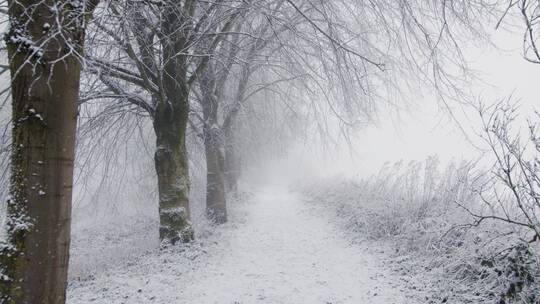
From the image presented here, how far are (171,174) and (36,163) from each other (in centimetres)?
400

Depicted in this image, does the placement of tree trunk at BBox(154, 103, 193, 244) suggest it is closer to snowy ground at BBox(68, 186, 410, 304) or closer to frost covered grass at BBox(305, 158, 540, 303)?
snowy ground at BBox(68, 186, 410, 304)

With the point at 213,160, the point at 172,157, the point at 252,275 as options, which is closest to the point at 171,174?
the point at 172,157

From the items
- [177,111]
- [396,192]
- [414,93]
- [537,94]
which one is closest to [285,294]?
[177,111]

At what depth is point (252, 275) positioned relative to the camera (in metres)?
5.16

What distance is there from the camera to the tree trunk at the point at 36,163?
2.66 meters

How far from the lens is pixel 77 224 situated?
1430cm

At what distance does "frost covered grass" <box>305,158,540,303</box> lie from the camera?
342cm

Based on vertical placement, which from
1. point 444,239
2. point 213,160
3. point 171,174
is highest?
point 213,160

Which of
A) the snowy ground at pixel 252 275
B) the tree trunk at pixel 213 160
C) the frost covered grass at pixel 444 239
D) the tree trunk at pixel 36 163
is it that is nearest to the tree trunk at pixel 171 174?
the snowy ground at pixel 252 275

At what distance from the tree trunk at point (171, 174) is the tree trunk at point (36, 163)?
12.4 feet

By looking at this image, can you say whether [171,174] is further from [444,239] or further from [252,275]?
[444,239]

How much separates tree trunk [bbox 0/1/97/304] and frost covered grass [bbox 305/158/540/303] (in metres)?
3.58

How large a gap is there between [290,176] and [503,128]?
28.6 metres

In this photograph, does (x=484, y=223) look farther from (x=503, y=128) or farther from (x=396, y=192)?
(x=396, y=192)
